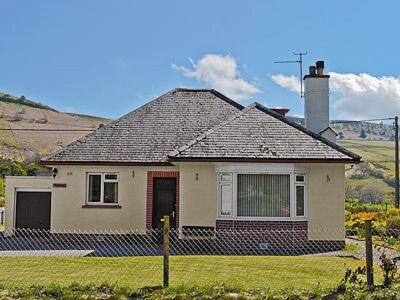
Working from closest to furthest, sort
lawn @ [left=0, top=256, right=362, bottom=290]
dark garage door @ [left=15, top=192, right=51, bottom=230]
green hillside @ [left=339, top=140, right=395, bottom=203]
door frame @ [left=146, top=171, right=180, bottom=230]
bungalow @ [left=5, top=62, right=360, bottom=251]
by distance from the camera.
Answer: lawn @ [left=0, top=256, right=362, bottom=290], bungalow @ [left=5, top=62, right=360, bottom=251], door frame @ [left=146, top=171, right=180, bottom=230], dark garage door @ [left=15, top=192, right=51, bottom=230], green hillside @ [left=339, top=140, right=395, bottom=203]

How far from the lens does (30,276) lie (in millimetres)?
11000

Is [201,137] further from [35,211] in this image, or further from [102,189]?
[35,211]

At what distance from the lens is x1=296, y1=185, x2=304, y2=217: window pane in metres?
18.3

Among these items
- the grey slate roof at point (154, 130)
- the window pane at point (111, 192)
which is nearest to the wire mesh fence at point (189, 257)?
the window pane at point (111, 192)

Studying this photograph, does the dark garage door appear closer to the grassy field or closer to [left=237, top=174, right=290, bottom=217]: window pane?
[left=237, top=174, right=290, bottom=217]: window pane

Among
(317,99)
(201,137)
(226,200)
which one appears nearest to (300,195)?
(226,200)

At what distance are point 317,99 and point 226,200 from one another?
887 cm

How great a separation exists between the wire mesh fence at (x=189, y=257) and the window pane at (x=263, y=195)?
0.72 metres

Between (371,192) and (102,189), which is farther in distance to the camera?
(371,192)

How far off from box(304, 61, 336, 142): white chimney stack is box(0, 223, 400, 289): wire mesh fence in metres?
5.31

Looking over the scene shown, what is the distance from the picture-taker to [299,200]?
18438 mm

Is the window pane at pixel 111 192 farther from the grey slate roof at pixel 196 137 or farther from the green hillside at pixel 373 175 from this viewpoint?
the green hillside at pixel 373 175

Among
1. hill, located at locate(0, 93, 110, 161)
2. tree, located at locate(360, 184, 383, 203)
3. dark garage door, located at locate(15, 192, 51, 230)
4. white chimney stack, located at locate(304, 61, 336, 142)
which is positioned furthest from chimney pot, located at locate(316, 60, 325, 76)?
hill, located at locate(0, 93, 110, 161)

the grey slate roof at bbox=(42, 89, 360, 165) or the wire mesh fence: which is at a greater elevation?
the grey slate roof at bbox=(42, 89, 360, 165)
